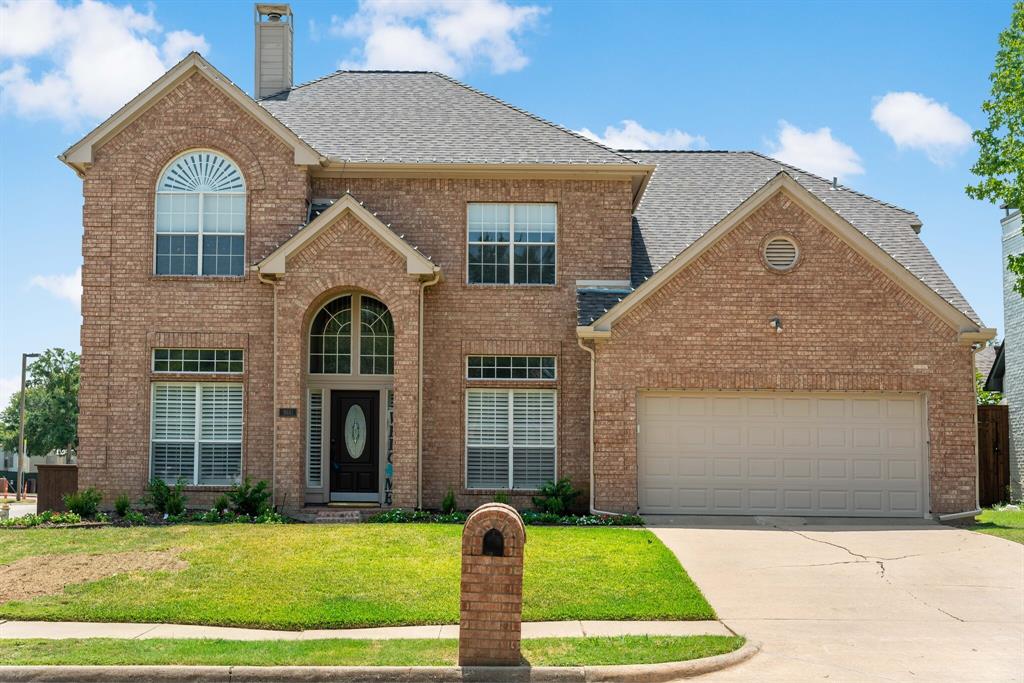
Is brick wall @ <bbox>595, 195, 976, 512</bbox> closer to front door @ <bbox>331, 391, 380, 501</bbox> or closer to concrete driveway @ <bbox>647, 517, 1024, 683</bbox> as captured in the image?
concrete driveway @ <bbox>647, 517, 1024, 683</bbox>

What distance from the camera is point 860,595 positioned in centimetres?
1192

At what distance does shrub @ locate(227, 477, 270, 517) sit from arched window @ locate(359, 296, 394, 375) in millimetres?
3076

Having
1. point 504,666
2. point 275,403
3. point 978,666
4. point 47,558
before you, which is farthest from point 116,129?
point 978,666

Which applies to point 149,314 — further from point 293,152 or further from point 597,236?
point 597,236

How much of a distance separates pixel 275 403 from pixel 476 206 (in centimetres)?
545

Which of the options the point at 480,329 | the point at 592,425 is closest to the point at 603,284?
the point at 480,329

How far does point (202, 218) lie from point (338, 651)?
40.7 feet

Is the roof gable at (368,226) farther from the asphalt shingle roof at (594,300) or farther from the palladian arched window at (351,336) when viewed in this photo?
the asphalt shingle roof at (594,300)

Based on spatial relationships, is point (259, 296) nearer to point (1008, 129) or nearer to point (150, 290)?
point (150, 290)

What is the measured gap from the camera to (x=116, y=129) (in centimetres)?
1955

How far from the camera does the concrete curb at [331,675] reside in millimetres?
8422

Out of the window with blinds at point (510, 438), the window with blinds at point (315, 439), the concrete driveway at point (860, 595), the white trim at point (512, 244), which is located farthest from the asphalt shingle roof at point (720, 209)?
Result: the window with blinds at point (315, 439)

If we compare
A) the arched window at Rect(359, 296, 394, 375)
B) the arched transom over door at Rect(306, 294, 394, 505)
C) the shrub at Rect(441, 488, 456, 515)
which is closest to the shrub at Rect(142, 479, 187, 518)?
the arched transom over door at Rect(306, 294, 394, 505)

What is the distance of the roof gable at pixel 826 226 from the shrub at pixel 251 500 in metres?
6.30
